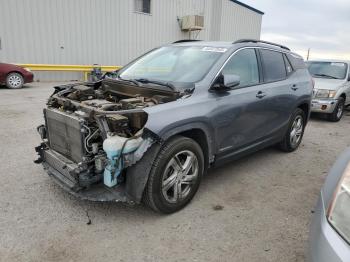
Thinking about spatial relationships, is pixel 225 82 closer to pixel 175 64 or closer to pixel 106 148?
pixel 175 64

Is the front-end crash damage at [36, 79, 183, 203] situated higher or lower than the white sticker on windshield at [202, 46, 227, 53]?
lower

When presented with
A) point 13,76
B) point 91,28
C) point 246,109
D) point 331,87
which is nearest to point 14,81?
point 13,76

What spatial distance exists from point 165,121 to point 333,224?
176 centimetres

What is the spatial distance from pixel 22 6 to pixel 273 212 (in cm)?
1429

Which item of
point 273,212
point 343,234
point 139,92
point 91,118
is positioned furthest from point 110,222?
point 343,234

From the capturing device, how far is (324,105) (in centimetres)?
868

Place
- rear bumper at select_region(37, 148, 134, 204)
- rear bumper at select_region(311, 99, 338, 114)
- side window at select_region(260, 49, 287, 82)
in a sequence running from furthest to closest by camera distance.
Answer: rear bumper at select_region(311, 99, 338, 114) < side window at select_region(260, 49, 287, 82) < rear bumper at select_region(37, 148, 134, 204)

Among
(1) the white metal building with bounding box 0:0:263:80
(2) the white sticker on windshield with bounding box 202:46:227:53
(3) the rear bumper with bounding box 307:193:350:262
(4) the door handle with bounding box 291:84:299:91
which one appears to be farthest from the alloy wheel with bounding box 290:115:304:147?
(1) the white metal building with bounding box 0:0:263:80

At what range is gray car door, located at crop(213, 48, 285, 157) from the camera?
3.74 meters

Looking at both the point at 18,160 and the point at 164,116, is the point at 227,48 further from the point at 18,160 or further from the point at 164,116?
the point at 18,160

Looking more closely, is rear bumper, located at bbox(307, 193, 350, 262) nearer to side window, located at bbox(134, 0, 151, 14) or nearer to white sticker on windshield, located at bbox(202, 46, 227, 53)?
white sticker on windshield, located at bbox(202, 46, 227, 53)

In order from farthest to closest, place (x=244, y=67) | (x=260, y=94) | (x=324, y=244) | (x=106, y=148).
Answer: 1. (x=260, y=94)
2. (x=244, y=67)
3. (x=106, y=148)
4. (x=324, y=244)

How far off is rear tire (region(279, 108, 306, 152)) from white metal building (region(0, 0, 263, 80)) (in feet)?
42.2

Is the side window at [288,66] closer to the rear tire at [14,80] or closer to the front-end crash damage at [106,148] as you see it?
the front-end crash damage at [106,148]
